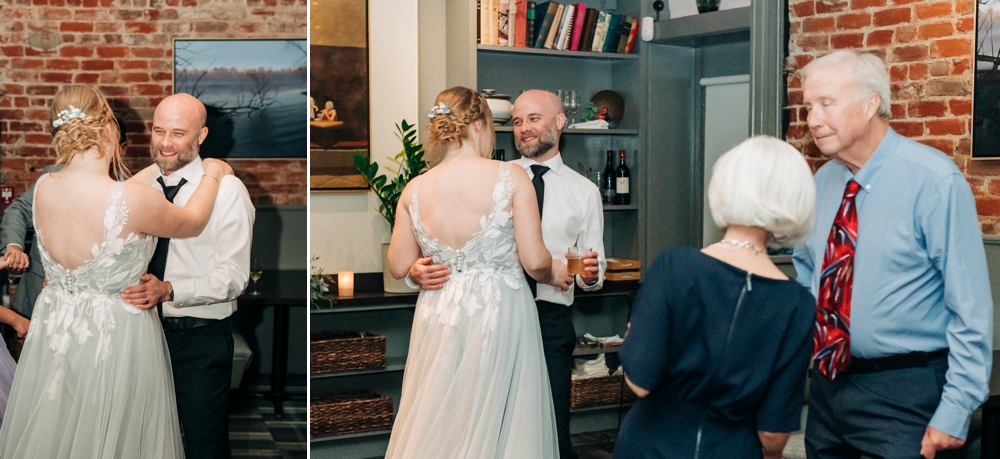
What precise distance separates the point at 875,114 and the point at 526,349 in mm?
1245

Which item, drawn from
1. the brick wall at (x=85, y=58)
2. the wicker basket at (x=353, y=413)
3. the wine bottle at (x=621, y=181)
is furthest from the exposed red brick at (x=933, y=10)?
the brick wall at (x=85, y=58)

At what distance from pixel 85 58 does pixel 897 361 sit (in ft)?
7.41

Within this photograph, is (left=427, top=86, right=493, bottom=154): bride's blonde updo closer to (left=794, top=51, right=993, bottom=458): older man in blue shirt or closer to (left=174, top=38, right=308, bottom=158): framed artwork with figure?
(left=174, top=38, right=308, bottom=158): framed artwork with figure

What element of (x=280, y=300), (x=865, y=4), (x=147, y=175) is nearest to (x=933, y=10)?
(x=865, y=4)

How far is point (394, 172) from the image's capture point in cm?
278

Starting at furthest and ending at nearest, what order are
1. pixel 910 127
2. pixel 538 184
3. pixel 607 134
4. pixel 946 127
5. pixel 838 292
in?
1. pixel 910 127
2. pixel 946 127
3. pixel 607 134
4. pixel 538 184
5. pixel 838 292

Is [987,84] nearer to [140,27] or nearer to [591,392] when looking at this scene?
[591,392]

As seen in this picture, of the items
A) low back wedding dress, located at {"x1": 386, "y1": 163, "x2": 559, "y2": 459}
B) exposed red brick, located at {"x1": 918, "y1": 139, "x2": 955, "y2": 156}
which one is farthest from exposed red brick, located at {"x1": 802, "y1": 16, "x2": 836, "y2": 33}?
low back wedding dress, located at {"x1": 386, "y1": 163, "x2": 559, "y2": 459}

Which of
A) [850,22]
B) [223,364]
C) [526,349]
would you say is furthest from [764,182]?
[850,22]

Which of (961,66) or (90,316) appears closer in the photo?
(90,316)

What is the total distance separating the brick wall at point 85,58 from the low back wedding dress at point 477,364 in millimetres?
816

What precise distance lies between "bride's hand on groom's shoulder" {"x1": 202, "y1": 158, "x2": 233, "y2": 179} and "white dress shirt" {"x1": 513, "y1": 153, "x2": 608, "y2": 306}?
0.95 meters

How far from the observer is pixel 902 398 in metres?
1.94

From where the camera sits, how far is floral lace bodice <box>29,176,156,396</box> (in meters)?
2.22
